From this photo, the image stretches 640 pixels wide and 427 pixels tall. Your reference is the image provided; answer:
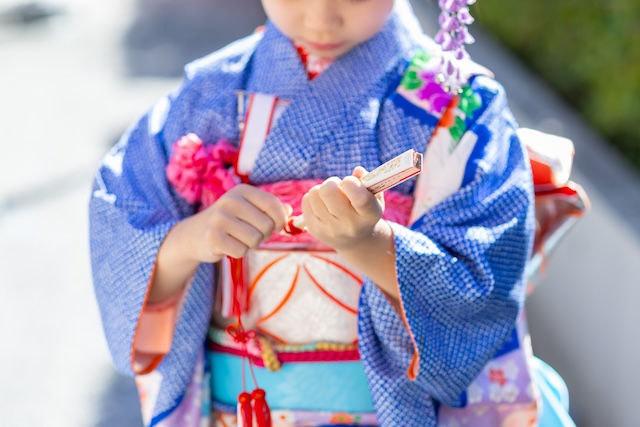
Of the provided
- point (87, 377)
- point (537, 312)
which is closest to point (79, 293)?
point (87, 377)

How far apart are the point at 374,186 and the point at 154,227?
52cm

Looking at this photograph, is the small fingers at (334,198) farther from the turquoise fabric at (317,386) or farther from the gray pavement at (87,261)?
the gray pavement at (87,261)

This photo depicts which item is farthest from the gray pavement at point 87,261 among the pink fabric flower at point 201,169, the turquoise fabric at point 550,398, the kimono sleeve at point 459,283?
the pink fabric flower at point 201,169

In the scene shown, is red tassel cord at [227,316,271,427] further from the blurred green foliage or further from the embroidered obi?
the blurred green foliage

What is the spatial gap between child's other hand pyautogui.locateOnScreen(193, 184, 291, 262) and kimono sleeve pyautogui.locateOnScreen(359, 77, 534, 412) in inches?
7.6

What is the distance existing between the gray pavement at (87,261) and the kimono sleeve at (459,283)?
0.86 meters

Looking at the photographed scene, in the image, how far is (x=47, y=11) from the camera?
7.23 m

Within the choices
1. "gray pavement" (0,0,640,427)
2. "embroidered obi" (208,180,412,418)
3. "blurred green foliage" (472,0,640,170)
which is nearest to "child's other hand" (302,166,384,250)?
"embroidered obi" (208,180,412,418)

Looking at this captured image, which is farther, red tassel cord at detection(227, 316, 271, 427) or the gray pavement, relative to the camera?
the gray pavement

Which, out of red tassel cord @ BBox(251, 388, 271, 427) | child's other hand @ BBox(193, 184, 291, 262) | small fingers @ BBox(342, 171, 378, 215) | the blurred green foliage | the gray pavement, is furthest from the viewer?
the blurred green foliage

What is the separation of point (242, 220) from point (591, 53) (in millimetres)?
2267

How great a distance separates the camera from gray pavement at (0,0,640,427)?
8.59 feet

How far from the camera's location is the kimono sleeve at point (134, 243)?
176 cm

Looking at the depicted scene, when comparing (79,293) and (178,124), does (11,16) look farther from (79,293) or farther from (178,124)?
(178,124)
